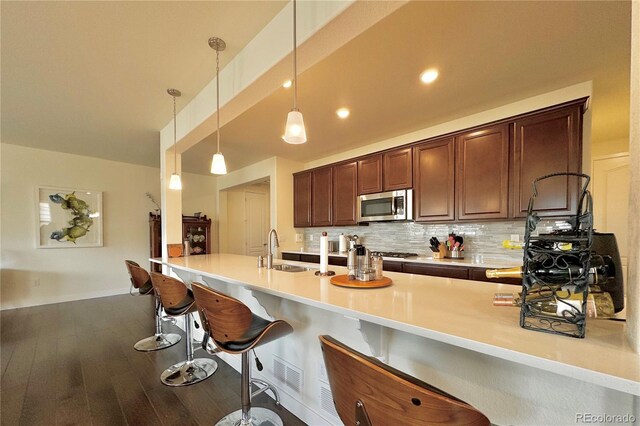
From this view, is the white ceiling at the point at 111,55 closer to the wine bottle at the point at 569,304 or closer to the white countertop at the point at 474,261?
the wine bottle at the point at 569,304

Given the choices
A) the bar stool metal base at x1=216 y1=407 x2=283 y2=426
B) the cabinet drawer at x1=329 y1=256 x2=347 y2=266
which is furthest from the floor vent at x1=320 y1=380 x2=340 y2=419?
the cabinet drawer at x1=329 y1=256 x2=347 y2=266

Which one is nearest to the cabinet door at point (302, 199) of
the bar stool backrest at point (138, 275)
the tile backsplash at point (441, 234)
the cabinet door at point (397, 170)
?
the tile backsplash at point (441, 234)

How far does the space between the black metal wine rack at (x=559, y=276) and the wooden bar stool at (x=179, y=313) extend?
211 cm

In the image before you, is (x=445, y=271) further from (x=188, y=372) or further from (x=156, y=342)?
(x=156, y=342)

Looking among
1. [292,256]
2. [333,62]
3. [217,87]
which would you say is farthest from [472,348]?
[292,256]

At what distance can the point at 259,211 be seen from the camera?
6.75 meters

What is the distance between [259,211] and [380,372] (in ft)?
21.0

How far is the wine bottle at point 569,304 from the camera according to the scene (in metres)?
0.72

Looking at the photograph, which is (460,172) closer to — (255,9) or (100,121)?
(255,9)

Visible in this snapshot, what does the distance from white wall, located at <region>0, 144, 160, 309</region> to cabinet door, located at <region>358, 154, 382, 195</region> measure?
425 centimetres

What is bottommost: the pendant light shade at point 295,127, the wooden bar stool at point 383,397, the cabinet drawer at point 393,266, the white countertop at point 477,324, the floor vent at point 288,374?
the floor vent at point 288,374

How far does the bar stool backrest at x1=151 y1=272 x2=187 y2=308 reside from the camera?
78.0 inches

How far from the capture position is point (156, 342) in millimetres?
2709

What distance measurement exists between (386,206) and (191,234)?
3.79 metres
